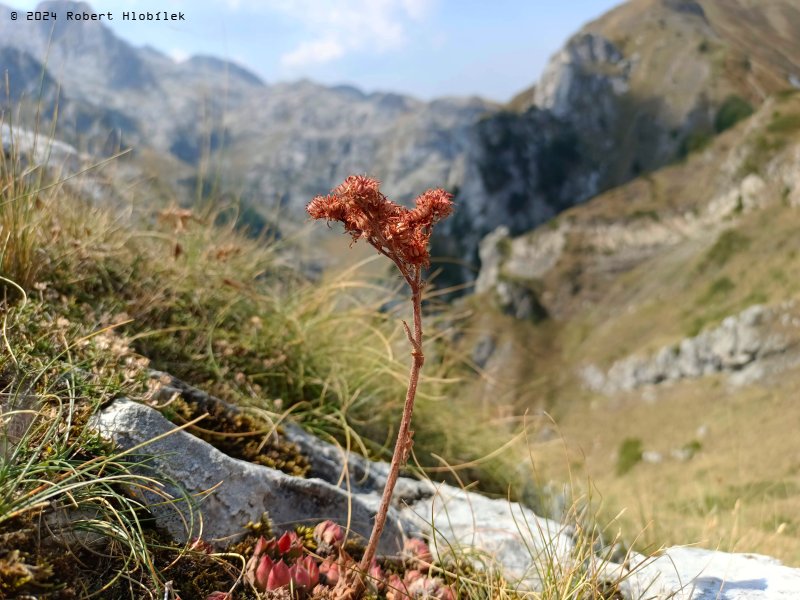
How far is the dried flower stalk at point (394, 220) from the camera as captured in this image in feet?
6.91

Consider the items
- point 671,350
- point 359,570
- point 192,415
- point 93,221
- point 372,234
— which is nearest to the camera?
point 372,234

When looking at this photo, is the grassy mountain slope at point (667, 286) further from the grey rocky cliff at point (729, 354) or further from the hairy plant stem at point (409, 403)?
the hairy plant stem at point (409, 403)

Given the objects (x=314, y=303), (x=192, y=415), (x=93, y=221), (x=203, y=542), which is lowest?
(x=203, y=542)

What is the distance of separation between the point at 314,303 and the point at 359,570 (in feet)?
11.1

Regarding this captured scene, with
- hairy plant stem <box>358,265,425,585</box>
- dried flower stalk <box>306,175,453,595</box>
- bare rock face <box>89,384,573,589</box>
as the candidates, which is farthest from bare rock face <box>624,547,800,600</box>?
dried flower stalk <box>306,175,453,595</box>

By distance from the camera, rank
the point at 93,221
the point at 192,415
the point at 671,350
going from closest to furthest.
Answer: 1. the point at 192,415
2. the point at 93,221
3. the point at 671,350

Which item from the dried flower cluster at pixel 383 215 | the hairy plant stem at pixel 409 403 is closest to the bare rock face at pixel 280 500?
the hairy plant stem at pixel 409 403

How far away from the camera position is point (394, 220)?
2146 mm

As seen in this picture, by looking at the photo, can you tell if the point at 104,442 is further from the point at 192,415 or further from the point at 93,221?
the point at 93,221

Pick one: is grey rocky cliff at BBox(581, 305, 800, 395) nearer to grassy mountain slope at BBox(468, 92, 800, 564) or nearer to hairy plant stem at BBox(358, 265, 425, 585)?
grassy mountain slope at BBox(468, 92, 800, 564)

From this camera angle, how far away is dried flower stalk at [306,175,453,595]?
2107 millimetres

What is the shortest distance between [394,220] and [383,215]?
1.7 inches

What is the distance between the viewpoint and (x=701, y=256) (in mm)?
127562

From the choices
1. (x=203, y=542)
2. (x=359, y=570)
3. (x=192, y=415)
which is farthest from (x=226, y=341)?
(x=359, y=570)
